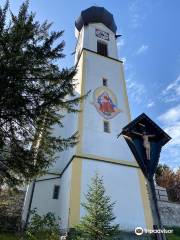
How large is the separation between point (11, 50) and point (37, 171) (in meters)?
4.66

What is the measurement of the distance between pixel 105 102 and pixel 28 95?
9707 millimetres

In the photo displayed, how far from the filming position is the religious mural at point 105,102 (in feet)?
59.3

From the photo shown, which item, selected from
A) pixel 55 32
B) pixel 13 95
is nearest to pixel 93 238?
pixel 13 95

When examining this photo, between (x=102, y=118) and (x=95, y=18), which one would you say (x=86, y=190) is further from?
(x=95, y=18)

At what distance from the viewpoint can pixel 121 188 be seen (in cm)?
1453

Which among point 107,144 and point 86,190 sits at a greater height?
point 107,144

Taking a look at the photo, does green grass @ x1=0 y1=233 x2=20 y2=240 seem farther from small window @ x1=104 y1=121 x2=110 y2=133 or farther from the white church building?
small window @ x1=104 y1=121 x2=110 y2=133

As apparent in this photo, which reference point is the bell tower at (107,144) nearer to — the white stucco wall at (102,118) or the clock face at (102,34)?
the white stucco wall at (102,118)

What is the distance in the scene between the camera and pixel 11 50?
924 centimetres

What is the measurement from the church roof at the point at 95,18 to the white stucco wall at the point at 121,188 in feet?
58.5

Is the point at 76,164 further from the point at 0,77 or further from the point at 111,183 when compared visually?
the point at 0,77

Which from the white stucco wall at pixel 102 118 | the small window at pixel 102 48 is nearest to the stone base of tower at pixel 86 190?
the white stucco wall at pixel 102 118

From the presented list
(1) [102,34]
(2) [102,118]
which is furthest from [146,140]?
(1) [102,34]

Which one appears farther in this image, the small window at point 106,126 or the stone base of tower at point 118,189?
the small window at point 106,126
